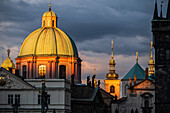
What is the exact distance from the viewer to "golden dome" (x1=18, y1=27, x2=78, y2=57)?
111812 mm

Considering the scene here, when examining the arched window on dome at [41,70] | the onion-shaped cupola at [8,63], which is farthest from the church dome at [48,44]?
the onion-shaped cupola at [8,63]

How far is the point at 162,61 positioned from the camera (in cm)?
9031

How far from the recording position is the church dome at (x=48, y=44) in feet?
367

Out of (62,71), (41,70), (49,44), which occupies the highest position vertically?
(49,44)

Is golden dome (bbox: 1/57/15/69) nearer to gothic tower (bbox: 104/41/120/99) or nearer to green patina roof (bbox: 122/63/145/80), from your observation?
green patina roof (bbox: 122/63/145/80)

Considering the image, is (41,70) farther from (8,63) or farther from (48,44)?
(8,63)

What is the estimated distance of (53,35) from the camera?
11244 centimetres

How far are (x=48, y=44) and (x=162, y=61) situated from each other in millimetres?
28500

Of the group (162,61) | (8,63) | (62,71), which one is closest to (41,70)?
(62,71)

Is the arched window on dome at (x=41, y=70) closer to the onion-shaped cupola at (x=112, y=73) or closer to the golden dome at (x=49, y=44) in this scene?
the golden dome at (x=49, y=44)

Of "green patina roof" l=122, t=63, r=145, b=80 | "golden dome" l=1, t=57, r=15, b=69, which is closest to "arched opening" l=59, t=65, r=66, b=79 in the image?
"golden dome" l=1, t=57, r=15, b=69

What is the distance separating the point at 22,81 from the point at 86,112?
13.0 metres

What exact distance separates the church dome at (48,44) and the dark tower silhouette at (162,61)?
2393 cm

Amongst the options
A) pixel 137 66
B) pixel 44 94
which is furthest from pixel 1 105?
pixel 137 66
